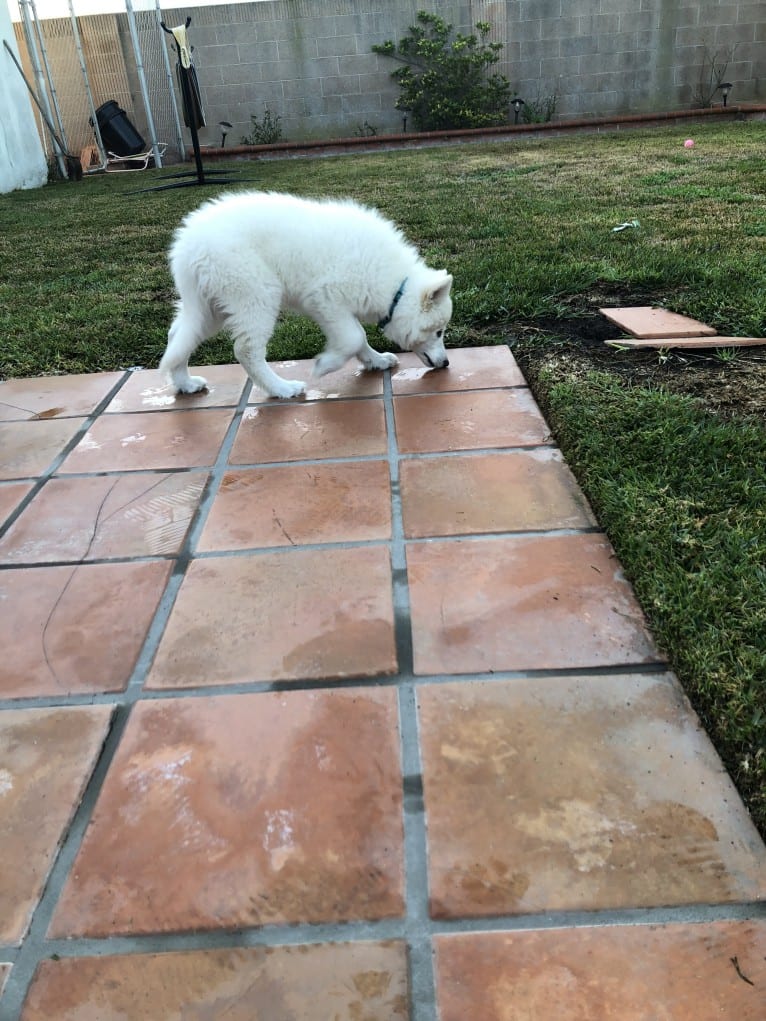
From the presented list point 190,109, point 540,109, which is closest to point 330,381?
point 190,109

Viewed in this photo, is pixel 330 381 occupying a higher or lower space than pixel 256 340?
lower

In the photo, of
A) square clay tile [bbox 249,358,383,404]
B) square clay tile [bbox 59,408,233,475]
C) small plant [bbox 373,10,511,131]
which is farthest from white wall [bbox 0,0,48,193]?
square clay tile [bbox 59,408,233,475]

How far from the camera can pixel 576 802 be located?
1177mm

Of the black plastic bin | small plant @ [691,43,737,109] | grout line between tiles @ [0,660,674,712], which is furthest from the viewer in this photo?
small plant @ [691,43,737,109]

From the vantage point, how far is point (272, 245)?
2643 millimetres

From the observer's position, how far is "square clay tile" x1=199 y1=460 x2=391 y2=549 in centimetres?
193

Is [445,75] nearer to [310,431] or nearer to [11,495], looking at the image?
[310,431]

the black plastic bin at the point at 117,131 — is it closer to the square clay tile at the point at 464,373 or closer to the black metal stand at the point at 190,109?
the black metal stand at the point at 190,109

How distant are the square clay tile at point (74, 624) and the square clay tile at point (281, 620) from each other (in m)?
0.09

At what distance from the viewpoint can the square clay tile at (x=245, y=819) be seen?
1.06 metres

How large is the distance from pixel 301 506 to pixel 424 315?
3.76 feet

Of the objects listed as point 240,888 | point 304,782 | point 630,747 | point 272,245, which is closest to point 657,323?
point 272,245

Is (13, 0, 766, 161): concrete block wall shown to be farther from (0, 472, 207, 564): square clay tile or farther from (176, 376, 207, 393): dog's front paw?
(0, 472, 207, 564): square clay tile

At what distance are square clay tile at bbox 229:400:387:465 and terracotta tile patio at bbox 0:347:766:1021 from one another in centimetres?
25
